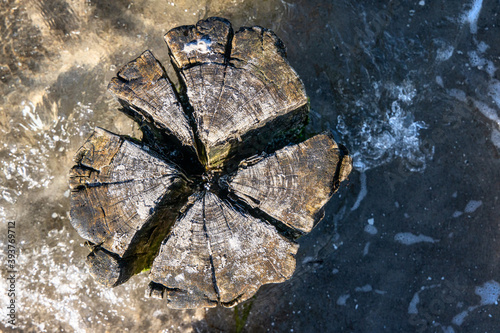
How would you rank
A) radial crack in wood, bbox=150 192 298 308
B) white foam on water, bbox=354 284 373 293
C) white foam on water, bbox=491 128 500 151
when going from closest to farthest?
radial crack in wood, bbox=150 192 298 308, white foam on water, bbox=354 284 373 293, white foam on water, bbox=491 128 500 151

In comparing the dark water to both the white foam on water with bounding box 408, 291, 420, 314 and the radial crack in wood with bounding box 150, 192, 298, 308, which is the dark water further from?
the radial crack in wood with bounding box 150, 192, 298, 308

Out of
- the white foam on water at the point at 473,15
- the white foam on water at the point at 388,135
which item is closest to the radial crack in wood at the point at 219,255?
the white foam on water at the point at 388,135

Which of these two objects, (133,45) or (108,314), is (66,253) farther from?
(133,45)

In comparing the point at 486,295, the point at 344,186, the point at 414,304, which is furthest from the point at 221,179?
the point at 486,295

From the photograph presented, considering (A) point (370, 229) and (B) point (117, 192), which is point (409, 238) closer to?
(A) point (370, 229)

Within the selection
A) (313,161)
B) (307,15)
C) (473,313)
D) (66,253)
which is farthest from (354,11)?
(66,253)

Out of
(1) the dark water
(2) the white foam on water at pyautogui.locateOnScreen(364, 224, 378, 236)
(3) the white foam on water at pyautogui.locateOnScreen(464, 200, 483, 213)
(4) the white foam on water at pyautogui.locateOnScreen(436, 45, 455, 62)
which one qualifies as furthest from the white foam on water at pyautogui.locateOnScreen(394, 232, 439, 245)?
(4) the white foam on water at pyautogui.locateOnScreen(436, 45, 455, 62)

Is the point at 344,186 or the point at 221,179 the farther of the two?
the point at 344,186
